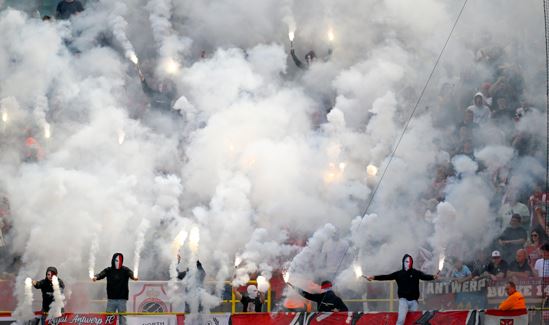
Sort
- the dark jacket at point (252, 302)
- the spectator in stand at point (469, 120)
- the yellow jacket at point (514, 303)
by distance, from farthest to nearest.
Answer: the spectator in stand at point (469, 120)
the dark jacket at point (252, 302)
the yellow jacket at point (514, 303)

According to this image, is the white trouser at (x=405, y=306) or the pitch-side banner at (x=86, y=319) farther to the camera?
the pitch-side banner at (x=86, y=319)

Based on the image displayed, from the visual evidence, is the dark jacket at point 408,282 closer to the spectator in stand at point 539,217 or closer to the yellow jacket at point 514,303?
the yellow jacket at point 514,303

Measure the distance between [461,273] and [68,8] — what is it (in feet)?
41.9

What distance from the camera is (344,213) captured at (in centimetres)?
2105

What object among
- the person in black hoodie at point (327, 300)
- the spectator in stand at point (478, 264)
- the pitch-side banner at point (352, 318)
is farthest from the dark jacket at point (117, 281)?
A: the spectator in stand at point (478, 264)

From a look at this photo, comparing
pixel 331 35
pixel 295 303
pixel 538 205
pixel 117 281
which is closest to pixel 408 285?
pixel 538 205

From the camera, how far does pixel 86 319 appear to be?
1468 centimetres

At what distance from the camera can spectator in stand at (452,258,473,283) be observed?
16625 mm

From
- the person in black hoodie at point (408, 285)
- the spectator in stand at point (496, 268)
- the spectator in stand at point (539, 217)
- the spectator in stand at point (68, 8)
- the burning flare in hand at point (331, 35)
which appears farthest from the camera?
the burning flare in hand at point (331, 35)

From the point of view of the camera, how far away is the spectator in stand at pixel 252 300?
59.3ft

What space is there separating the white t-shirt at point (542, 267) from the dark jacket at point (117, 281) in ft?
22.7

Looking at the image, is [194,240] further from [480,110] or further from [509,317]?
[509,317]

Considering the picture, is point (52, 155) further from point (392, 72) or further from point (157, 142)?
point (392, 72)

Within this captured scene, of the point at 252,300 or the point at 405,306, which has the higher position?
the point at 252,300
